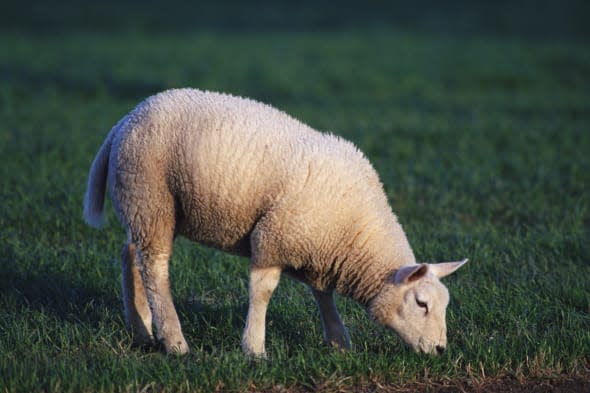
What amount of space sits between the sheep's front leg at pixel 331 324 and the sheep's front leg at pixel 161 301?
0.88 metres

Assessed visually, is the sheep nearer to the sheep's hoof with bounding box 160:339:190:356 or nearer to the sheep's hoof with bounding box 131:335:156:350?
the sheep's hoof with bounding box 160:339:190:356

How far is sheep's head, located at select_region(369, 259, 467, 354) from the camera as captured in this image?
17.7ft

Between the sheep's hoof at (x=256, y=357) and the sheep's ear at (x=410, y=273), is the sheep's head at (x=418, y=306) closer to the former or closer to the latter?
the sheep's ear at (x=410, y=273)

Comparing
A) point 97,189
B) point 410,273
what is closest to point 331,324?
point 410,273

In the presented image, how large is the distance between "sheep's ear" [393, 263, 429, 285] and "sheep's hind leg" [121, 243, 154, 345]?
160cm

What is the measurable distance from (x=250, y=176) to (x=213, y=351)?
1.05 m

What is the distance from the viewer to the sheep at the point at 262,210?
545cm

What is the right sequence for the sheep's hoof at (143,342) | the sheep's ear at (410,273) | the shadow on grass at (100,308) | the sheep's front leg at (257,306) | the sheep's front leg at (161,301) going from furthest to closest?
the shadow on grass at (100,308)
the sheep's hoof at (143,342)
the sheep's front leg at (161,301)
the sheep's front leg at (257,306)
the sheep's ear at (410,273)

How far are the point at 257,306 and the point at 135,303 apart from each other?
857mm

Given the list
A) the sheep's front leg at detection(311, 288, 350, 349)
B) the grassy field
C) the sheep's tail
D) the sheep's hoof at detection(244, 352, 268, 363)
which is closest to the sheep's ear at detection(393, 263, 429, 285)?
the grassy field

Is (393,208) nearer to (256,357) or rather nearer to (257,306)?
(257,306)

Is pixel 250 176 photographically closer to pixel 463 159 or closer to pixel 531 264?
pixel 531 264

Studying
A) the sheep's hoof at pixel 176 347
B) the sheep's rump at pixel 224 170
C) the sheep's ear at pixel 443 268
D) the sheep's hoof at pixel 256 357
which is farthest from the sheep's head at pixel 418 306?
the sheep's hoof at pixel 176 347

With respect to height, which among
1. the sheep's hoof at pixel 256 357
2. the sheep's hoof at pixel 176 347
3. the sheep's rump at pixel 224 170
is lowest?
the sheep's hoof at pixel 176 347
